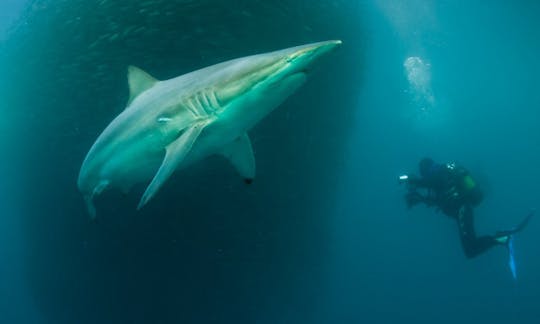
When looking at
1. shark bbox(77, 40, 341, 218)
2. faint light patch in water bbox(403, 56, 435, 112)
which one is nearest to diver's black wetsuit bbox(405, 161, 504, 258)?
shark bbox(77, 40, 341, 218)

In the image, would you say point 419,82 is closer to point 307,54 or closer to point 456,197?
point 456,197

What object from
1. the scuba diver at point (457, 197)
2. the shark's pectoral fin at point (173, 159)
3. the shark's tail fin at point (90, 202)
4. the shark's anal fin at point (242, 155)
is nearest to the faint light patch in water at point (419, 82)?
the scuba diver at point (457, 197)

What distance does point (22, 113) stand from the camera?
16172 mm

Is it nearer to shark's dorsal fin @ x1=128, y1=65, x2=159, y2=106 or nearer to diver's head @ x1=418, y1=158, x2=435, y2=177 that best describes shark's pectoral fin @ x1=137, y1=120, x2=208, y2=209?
shark's dorsal fin @ x1=128, y1=65, x2=159, y2=106

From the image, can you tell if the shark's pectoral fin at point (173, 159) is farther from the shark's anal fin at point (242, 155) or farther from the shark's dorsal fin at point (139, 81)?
the shark's dorsal fin at point (139, 81)

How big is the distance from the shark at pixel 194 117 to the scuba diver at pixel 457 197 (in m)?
8.90

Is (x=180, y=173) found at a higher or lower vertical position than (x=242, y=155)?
lower

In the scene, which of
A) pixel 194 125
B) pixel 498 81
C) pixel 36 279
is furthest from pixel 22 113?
pixel 498 81

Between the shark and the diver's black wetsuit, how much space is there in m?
8.91

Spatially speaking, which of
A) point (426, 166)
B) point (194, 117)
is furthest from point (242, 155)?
point (426, 166)

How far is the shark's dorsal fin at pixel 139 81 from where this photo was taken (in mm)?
4977

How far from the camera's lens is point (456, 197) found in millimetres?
11336

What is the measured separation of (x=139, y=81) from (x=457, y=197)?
33.0ft

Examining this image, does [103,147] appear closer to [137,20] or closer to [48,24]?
[137,20]
